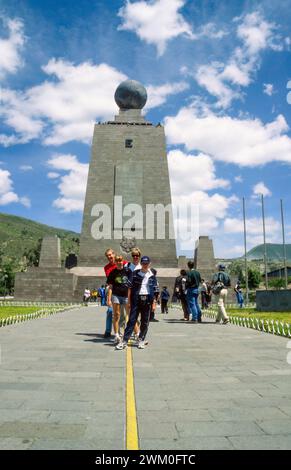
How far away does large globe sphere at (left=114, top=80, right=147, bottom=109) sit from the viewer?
43.7 m

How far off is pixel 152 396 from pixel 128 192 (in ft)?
122

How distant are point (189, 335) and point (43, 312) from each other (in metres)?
9.82

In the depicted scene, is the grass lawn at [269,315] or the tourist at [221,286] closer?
the tourist at [221,286]

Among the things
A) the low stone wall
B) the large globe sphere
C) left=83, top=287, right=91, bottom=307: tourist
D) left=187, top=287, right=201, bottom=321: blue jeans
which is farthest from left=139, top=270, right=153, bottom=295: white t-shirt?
the large globe sphere

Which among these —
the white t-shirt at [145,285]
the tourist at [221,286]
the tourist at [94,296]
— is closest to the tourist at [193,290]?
the tourist at [221,286]

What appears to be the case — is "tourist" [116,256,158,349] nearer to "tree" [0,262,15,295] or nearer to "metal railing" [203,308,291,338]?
"metal railing" [203,308,291,338]

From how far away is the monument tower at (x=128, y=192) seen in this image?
40.3 m

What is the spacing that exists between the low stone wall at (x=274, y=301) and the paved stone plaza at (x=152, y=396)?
10.9 metres

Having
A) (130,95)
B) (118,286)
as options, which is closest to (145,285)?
(118,286)

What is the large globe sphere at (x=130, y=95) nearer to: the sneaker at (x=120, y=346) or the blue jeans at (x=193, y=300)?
the blue jeans at (x=193, y=300)

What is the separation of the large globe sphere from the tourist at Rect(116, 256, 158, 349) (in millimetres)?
38113
